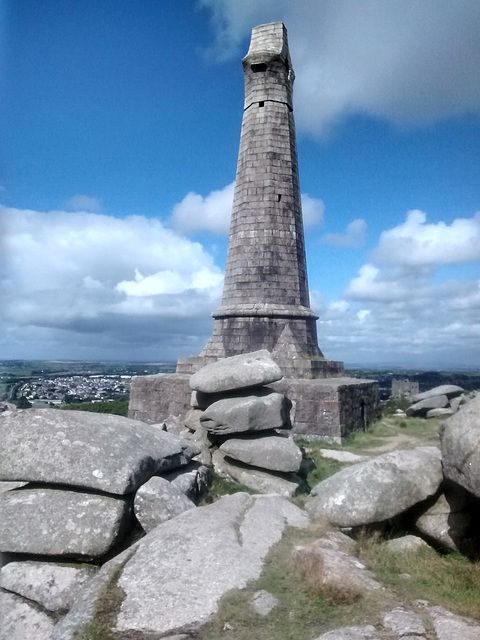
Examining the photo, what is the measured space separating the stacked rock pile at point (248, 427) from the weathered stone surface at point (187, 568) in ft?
5.96

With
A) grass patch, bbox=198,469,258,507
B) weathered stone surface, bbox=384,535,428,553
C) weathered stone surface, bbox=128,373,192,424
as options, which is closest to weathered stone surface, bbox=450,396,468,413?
weathered stone surface, bbox=128,373,192,424

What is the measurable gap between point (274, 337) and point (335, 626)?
1000 cm

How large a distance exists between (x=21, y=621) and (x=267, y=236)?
10910 millimetres

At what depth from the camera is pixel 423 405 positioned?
1575cm

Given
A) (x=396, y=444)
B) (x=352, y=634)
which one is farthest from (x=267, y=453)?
(x=396, y=444)

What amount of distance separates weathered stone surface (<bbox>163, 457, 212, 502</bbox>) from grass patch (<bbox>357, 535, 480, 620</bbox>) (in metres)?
2.11

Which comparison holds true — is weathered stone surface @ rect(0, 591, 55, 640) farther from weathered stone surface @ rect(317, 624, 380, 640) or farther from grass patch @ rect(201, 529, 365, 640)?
weathered stone surface @ rect(317, 624, 380, 640)

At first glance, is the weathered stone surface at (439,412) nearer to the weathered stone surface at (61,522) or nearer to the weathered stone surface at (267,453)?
the weathered stone surface at (267,453)

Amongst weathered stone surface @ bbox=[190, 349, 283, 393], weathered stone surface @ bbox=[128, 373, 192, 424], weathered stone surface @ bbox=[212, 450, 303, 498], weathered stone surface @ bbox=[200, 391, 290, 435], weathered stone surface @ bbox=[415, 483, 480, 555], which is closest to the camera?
weathered stone surface @ bbox=[415, 483, 480, 555]

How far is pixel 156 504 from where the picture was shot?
195 inches

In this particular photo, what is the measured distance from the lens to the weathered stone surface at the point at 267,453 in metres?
6.96

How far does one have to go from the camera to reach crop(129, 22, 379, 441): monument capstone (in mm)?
12914

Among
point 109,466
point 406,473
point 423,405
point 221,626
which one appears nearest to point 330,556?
point 221,626

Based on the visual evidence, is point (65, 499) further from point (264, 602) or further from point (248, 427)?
point (248, 427)
